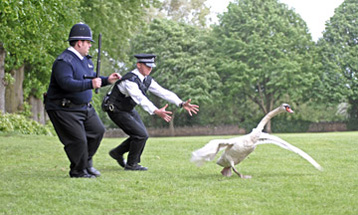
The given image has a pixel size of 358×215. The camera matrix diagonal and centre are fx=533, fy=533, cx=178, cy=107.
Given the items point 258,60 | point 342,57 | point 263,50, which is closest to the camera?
point 258,60

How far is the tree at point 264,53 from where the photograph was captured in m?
50.9

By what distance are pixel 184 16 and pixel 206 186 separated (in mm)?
60402

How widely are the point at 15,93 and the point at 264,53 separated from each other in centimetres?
2896

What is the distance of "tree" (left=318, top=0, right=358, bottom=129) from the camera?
51438mm

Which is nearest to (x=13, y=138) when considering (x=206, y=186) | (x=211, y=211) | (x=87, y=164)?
(x=87, y=164)

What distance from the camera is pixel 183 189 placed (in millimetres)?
7730

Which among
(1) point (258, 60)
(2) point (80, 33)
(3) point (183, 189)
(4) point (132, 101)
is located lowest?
(3) point (183, 189)

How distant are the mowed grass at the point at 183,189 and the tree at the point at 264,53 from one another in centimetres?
3989

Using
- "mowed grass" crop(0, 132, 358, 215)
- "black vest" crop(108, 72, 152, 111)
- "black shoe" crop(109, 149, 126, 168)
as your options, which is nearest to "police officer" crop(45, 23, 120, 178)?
"mowed grass" crop(0, 132, 358, 215)

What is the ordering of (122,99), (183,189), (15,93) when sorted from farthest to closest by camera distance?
(15,93), (122,99), (183,189)

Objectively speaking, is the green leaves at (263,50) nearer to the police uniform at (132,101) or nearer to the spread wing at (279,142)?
the police uniform at (132,101)

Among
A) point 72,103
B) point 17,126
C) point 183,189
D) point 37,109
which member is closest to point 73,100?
point 72,103

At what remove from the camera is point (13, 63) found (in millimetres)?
26359

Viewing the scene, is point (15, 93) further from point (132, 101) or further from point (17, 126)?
point (132, 101)
